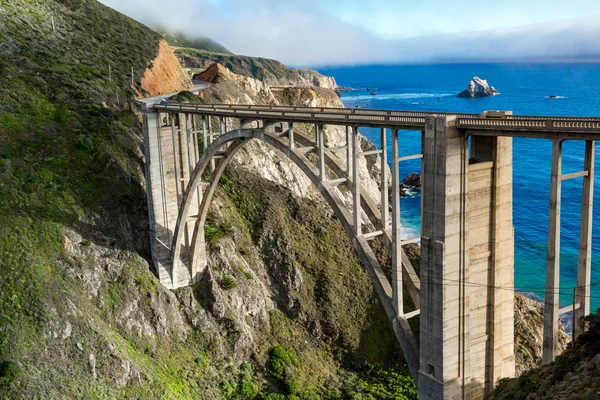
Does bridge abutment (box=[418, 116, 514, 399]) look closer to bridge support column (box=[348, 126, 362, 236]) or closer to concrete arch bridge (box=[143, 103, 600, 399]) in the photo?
concrete arch bridge (box=[143, 103, 600, 399])

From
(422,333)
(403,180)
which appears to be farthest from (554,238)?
(403,180)

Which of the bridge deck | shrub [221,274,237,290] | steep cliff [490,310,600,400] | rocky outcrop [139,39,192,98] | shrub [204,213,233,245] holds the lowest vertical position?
shrub [221,274,237,290]

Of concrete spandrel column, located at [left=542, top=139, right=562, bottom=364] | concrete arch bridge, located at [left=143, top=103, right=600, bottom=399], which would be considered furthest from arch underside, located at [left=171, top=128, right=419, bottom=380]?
concrete spandrel column, located at [left=542, top=139, right=562, bottom=364]

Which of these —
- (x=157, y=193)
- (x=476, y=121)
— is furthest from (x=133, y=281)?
(x=476, y=121)

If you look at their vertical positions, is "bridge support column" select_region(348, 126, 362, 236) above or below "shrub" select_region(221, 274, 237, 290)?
above

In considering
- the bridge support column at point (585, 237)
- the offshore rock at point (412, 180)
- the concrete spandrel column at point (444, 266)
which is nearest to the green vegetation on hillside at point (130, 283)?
the concrete spandrel column at point (444, 266)
